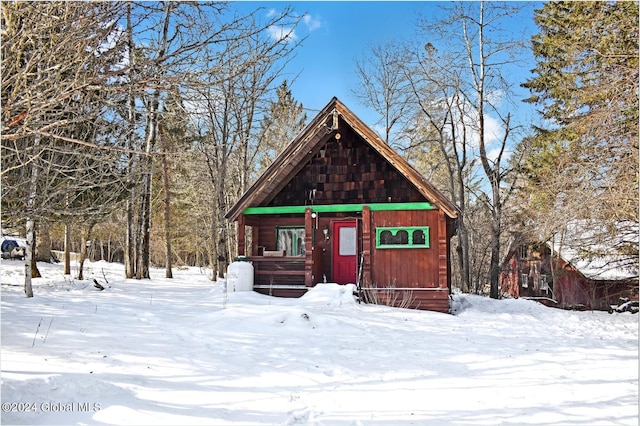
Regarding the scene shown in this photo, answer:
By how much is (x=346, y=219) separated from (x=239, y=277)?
3.76 metres

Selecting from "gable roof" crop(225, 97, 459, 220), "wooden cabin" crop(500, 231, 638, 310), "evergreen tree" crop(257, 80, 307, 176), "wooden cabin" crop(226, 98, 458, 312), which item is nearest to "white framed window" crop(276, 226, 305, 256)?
"wooden cabin" crop(226, 98, 458, 312)

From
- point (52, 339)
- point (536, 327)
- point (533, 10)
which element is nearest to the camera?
point (52, 339)

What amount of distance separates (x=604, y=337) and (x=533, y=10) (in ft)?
50.0

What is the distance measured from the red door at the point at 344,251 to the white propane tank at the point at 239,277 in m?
2.82

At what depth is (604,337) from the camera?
9.57 meters

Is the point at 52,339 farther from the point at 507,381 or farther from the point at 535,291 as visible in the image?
the point at 535,291

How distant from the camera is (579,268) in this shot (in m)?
19.4

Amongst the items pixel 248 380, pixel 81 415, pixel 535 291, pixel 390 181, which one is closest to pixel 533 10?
pixel 390 181

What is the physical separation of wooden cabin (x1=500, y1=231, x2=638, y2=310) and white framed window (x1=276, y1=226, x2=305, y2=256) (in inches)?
467

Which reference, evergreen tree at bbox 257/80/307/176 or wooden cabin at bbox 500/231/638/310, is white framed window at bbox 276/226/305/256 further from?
wooden cabin at bbox 500/231/638/310

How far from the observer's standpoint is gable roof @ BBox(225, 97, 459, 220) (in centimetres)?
1230

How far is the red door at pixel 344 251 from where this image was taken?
13992 mm

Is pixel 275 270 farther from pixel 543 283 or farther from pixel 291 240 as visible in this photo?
pixel 543 283

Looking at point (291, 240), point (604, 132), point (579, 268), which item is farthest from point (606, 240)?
point (291, 240)
